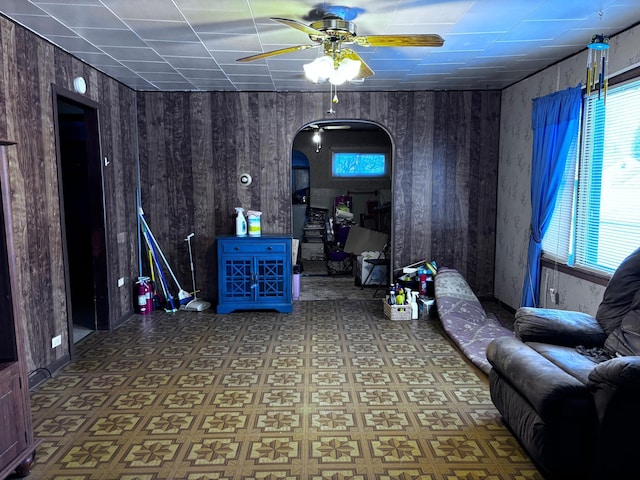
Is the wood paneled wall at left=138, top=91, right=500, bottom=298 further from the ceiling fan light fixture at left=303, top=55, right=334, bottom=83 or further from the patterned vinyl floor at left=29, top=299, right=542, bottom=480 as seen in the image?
the ceiling fan light fixture at left=303, top=55, right=334, bottom=83

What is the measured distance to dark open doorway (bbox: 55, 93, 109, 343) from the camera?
460 centimetres

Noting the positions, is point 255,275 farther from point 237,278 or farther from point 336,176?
point 336,176

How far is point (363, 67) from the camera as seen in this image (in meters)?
3.40

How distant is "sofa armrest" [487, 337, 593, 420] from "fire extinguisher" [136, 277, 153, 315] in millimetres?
4143

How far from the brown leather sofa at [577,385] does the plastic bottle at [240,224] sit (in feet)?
11.4

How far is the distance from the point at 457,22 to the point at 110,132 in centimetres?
367

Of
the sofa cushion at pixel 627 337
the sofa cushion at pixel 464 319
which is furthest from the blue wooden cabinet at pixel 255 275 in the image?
the sofa cushion at pixel 627 337

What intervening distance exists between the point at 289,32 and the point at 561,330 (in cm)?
290

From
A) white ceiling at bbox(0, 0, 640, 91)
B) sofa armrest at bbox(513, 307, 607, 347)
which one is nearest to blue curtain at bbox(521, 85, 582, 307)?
white ceiling at bbox(0, 0, 640, 91)

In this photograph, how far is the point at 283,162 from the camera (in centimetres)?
579

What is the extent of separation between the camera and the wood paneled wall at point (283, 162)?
5.70 meters

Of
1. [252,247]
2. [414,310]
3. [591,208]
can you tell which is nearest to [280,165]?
[252,247]

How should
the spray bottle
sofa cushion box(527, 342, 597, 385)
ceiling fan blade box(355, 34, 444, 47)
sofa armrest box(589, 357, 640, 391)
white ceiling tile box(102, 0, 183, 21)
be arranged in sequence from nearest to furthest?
sofa armrest box(589, 357, 640, 391) → sofa cushion box(527, 342, 597, 385) → ceiling fan blade box(355, 34, 444, 47) → white ceiling tile box(102, 0, 183, 21) → the spray bottle

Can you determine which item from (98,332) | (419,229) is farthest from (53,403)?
(419,229)
